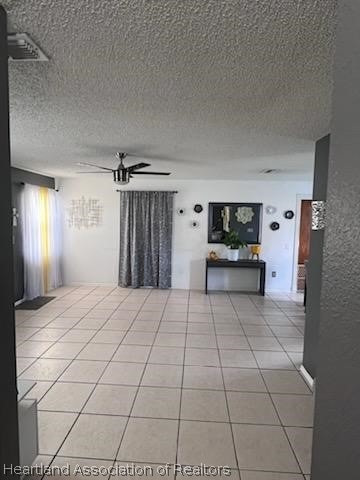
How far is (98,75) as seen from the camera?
159 centimetres

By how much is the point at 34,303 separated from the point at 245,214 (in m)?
4.27

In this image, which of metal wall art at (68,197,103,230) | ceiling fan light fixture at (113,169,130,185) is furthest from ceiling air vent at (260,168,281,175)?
metal wall art at (68,197,103,230)

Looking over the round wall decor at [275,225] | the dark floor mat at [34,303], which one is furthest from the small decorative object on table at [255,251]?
the dark floor mat at [34,303]

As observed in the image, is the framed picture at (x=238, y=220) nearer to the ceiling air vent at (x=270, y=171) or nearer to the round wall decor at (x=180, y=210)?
the round wall decor at (x=180, y=210)

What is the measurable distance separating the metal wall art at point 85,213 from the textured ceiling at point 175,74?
314cm

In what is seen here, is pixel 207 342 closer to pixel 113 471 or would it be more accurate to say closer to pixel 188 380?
pixel 188 380

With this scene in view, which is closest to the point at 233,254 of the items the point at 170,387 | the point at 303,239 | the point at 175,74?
the point at 303,239

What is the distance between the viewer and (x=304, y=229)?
609 centimetres

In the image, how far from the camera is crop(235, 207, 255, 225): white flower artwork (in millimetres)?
5988

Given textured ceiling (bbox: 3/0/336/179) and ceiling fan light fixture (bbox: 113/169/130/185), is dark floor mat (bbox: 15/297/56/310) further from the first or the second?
textured ceiling (bbox: 3/0/336/179)

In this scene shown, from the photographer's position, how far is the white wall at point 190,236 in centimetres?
597

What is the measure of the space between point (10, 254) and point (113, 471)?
1.47 metres

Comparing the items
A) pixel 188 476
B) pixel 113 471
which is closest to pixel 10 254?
pixel 113 471

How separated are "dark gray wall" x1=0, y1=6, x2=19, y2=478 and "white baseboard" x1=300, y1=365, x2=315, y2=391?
7.86 feet
